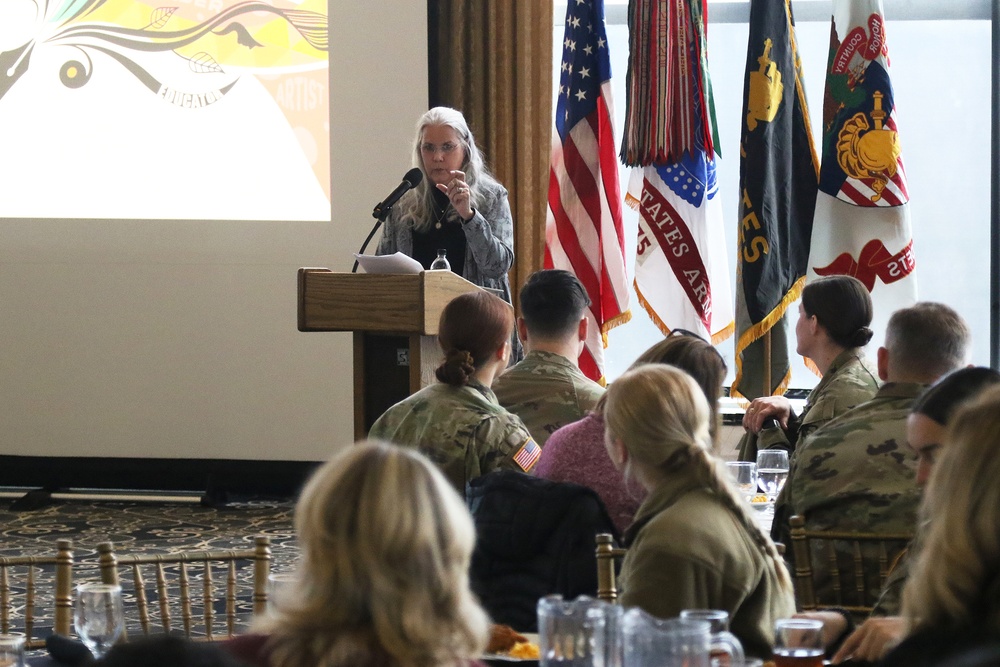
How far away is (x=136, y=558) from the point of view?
232 cm

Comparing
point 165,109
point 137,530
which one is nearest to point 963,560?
point 137,530

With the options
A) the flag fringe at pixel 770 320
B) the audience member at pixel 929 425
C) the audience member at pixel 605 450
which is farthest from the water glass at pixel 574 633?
the flag fringe at pixel 770 320

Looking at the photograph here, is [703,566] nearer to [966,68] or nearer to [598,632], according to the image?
[598,632]

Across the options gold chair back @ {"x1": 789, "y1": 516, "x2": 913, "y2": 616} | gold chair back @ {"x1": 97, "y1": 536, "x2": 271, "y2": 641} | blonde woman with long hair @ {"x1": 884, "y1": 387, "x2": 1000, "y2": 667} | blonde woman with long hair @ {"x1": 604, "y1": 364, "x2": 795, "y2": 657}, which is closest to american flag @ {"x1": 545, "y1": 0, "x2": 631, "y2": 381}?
gold chair back @ {"x1": 789, "y1": 516, "x2": 913, "y2": 616}

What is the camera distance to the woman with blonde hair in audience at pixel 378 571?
4.05 feet

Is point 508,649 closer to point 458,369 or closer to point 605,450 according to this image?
point 605,450

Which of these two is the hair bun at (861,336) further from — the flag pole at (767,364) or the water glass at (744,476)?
the flag pole at (767,364)

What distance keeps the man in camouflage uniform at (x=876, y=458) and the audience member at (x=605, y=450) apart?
288mm

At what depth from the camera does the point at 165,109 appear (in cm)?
662

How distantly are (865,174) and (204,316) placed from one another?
3.55m

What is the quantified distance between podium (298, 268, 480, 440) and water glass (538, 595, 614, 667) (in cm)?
234

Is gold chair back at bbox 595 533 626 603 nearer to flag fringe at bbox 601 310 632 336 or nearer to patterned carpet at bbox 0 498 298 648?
patterned carpet at bbox 0 498 298 648

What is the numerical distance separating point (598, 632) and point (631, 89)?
4.38 meters

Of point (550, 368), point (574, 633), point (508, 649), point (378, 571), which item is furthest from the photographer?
point (550, 368)
